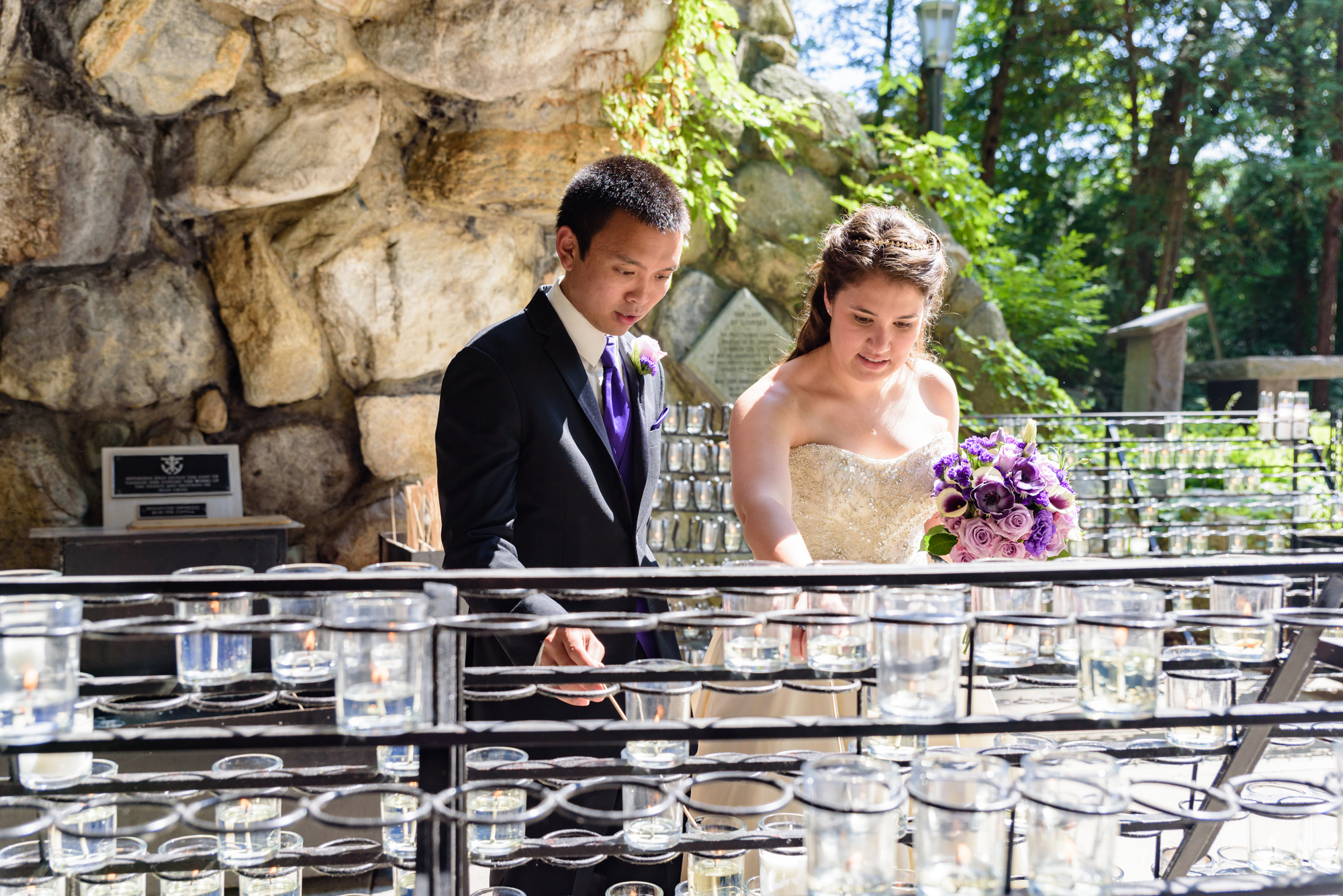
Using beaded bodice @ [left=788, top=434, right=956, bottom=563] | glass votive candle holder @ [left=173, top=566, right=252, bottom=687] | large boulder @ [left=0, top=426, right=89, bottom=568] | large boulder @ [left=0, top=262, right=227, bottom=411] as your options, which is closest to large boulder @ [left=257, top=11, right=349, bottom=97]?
large boulder @ [left=0, top=262, right=227, bottom=411]

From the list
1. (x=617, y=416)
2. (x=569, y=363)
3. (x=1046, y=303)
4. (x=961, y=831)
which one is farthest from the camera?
(x=1046, y=303)

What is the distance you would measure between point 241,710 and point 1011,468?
4.86 feet

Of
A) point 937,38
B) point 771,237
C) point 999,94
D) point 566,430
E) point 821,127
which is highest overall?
point 999,94

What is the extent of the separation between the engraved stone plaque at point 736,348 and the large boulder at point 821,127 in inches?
52.2

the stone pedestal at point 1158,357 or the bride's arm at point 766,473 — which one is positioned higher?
the stone pedestal at point 1158,357

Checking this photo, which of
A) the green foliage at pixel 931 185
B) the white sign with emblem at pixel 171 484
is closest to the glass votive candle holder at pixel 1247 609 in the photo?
the white sign with emblem at pixel 171 484

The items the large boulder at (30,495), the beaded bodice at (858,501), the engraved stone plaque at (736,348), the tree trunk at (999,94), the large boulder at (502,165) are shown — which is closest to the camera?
the beaded bodice at (858,501)

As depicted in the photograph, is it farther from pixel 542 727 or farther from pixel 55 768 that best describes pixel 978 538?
pixel 55 768

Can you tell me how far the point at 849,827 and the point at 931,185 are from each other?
7196mm

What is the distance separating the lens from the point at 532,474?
2.05m

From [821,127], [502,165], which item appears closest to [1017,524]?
[502,165]

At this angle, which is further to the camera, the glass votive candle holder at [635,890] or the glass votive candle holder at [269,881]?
the glass votive candle holder at [635,890]

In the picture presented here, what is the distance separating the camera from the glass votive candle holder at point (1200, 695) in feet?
4.36

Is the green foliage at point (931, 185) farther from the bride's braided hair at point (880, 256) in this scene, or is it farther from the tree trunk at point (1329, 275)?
the tree trunk at point (1329, 275)
